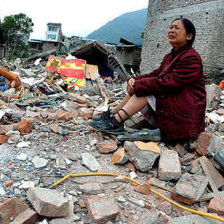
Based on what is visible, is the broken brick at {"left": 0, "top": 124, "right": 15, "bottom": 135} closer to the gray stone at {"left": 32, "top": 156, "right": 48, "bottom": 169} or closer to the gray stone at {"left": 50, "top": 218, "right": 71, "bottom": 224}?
the gray stone at {"left": 32, "top": 156, "right": 48, "bottom": 169}

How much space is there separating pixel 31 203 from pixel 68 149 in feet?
2.91

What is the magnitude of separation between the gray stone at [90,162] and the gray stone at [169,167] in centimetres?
62

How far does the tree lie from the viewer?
19578 mm

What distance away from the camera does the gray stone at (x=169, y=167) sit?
1943mm

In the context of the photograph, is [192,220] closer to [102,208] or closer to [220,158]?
[102,208]

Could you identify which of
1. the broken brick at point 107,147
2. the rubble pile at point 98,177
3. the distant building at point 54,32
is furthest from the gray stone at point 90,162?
the distant building at point 54,32

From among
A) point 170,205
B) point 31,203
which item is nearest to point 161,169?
point 170,205

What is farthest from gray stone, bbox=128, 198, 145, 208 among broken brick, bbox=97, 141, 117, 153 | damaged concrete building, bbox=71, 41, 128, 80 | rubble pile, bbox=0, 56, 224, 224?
damaged concrete building, bbox=71, 41, 128, 80

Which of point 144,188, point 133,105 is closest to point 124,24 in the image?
point 133,105

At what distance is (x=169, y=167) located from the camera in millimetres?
1982

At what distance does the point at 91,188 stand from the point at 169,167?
78 centimetres

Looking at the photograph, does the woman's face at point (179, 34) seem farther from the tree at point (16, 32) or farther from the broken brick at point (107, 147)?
the tree at point (16, 32)

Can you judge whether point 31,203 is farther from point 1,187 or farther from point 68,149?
point 68,149

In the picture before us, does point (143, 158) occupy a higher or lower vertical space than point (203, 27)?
lower
